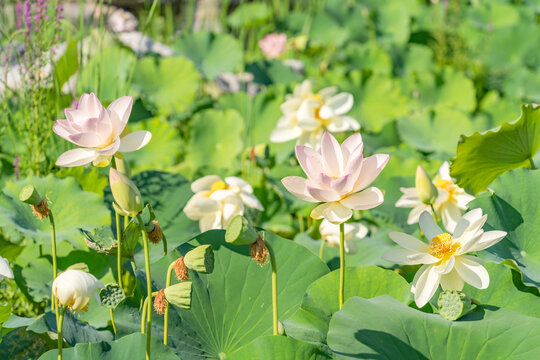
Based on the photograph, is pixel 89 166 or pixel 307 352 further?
pixel 89 166

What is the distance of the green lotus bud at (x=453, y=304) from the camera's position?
0.91m

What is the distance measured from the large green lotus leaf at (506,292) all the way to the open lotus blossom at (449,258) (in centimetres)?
15

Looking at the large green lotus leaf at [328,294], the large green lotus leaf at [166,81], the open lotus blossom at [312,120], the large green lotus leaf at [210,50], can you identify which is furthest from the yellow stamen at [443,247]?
the large green lotus leaf at [210,50]

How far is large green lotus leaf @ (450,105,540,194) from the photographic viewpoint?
1.21 m

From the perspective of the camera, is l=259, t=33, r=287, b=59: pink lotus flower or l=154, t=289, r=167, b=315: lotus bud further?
l=259, t=33, r=287, b=59: pink lotus flower

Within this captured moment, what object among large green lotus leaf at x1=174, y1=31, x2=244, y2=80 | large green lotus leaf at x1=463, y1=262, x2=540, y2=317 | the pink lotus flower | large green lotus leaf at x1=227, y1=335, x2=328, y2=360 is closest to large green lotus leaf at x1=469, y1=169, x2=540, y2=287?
large green lotus leaf at x1=463, y1=262, x2=540, y2=317

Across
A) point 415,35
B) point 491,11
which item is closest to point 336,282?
point 415,35

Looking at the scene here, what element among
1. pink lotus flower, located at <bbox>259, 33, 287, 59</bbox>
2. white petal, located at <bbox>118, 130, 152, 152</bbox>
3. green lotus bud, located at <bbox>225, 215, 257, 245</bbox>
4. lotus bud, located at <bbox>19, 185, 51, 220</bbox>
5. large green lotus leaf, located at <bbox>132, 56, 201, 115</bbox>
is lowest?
pink lotus flower, located at <bbox>259, 33, 287, 59</bbox>

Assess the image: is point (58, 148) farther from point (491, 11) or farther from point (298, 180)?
point (491, 11)

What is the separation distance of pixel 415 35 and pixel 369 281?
259 cm

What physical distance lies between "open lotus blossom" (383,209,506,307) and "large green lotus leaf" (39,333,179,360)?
0.35 meters

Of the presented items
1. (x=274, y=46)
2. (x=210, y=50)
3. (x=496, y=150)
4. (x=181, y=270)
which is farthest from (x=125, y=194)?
(x=274, y=46)

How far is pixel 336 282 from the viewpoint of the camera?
1056 millimetres

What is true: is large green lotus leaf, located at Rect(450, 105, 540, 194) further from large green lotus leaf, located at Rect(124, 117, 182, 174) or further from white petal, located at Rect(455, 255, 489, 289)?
large green lotus leaf, located at Rect(124, 117, 182, 174)
